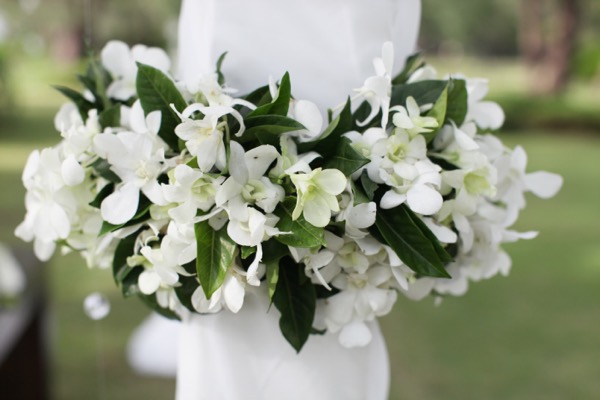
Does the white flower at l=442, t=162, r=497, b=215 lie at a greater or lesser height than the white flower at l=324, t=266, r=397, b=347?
greater

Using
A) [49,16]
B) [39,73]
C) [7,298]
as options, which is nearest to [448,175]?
[7,298]

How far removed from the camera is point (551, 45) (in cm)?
1599

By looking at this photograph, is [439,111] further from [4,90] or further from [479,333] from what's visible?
[4,90]

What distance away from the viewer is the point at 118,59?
4.11 ft

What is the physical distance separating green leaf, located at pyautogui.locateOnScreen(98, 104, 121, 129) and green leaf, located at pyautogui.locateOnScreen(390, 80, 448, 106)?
43 cm

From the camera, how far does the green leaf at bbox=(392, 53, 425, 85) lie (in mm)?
1212

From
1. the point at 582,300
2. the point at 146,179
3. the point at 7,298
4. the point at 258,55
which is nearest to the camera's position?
the point at 146,179

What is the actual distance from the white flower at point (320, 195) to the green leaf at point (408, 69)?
0.96ft

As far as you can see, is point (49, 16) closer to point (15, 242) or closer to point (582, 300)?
point (15, 242)

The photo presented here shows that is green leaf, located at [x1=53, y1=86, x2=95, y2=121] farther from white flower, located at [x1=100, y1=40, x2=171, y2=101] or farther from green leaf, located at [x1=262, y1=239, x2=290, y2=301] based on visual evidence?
green leaf, located at [x1=262, y1=239, x2=290, y2=301]

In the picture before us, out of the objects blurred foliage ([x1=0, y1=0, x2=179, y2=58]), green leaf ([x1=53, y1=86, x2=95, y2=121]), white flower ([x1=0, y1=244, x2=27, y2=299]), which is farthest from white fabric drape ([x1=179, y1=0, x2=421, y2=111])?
blurred foliage ([x1=0, y1=0, x2=179, y2=58])

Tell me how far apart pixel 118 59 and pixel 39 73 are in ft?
56.7

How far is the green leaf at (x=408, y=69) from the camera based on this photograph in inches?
47.7

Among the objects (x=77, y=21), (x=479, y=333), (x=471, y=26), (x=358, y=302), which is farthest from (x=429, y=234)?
(x=471, y=26)
